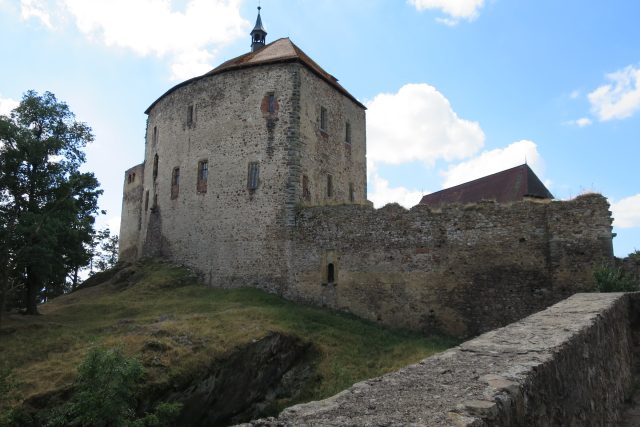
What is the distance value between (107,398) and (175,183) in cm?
1715

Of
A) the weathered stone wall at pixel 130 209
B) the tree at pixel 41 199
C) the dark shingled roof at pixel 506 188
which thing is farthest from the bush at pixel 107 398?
the weathered stone wall at pixel 130 209

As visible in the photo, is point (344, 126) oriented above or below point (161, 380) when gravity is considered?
above

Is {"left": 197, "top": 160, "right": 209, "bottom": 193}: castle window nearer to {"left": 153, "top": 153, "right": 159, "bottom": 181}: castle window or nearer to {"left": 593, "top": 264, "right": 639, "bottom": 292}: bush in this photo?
{"left": 153, "top": 153, "right": 159, "bottom": 181}: castle window

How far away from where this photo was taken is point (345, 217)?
20.9 m

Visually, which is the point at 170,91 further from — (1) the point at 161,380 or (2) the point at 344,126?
(1) the point at 161,380

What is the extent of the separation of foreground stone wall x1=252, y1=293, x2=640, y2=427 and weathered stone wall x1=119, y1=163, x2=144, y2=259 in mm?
33331

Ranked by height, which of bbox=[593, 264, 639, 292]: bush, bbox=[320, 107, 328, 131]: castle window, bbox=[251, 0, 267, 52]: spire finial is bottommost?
bbox=[593, 264, 639, 292]: bush

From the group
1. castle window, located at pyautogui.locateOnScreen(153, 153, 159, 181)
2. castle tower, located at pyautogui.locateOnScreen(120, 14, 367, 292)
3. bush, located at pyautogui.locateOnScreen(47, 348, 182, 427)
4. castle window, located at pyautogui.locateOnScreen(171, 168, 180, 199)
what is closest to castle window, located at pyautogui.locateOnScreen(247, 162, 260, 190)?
castle tower, located at pyautogui.locateOnScreen(120, 14, 367, 292)

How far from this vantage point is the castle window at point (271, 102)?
23.8m

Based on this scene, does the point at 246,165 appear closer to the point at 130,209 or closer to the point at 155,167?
the point at 155,167

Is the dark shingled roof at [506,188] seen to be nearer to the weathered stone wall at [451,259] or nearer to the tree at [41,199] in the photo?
the weathered stone wall at [451,259]

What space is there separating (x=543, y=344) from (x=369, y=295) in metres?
15.1

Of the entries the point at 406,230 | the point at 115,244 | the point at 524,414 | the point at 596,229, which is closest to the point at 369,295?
the point at 406,230

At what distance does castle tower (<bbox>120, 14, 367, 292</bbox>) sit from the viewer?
22984mm
